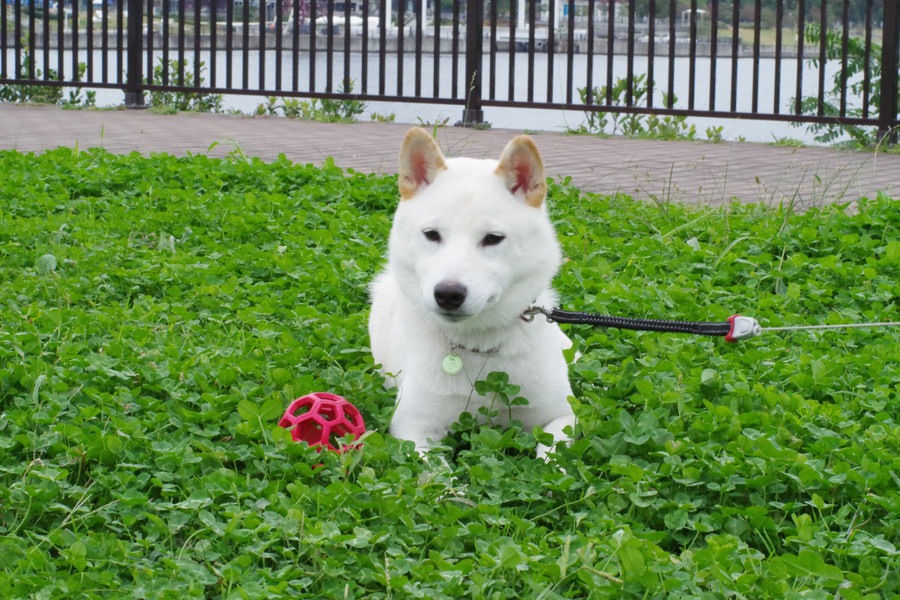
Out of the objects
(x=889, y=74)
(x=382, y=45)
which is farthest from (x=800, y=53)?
(x=382, y=45)

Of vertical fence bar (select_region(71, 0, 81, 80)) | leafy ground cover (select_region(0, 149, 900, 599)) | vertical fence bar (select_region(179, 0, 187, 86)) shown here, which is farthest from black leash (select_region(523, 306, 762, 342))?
vertical fence bar (select_region(71, 0, 81, 80))

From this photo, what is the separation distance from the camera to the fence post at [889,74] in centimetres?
998

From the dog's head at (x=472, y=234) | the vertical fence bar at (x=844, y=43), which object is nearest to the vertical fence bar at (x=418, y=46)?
the vertical fence bar at (x=844, y=43)

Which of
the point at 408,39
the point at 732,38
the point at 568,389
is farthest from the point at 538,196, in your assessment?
the point at 408,39

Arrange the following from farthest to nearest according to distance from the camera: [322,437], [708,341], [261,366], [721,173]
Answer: [721,173] < [708,341] < [261,366] < [322,437]

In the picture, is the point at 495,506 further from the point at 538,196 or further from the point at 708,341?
the point at 708,341

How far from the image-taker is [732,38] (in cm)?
1065

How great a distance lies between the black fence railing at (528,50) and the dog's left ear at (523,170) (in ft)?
19.8

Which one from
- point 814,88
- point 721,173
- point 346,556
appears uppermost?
point 814,88

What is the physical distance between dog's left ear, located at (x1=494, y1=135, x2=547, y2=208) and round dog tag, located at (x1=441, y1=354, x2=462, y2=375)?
21.1 inches

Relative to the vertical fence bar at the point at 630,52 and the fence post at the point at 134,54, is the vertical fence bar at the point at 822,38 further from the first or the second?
the fence post at the point at 134,54

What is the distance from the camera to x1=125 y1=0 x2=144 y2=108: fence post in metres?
13.8

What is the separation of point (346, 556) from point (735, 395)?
5.41 feet

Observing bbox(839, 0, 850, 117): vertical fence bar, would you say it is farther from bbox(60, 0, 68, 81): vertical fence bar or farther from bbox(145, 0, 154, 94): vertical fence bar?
bbox(60, 0, 68, 81): vertical fence bar
